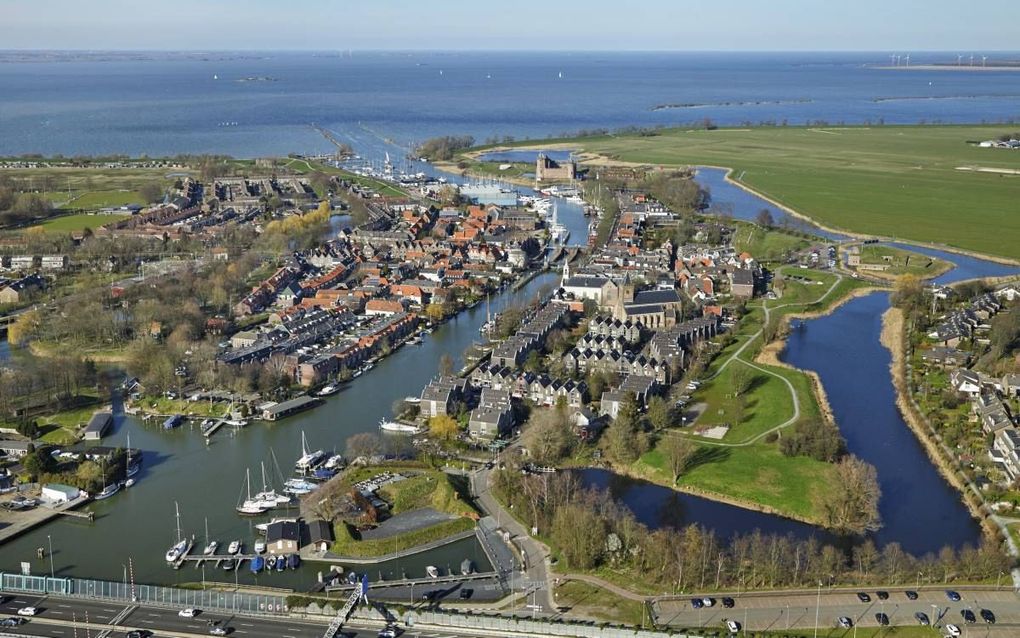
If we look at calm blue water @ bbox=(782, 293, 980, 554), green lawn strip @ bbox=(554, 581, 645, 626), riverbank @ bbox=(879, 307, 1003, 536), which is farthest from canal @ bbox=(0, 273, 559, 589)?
riverbank @ bbox=(879, 307, 1003, 536)

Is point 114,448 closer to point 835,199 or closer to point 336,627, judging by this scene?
point 336,627

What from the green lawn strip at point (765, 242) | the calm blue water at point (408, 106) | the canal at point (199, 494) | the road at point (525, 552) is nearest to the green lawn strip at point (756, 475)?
the road at point (525, 552)

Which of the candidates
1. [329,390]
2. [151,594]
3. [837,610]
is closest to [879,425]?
[837,610]

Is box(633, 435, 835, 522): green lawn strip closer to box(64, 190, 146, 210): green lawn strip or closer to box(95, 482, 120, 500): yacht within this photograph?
box(95, 482, 120, 500): yacht

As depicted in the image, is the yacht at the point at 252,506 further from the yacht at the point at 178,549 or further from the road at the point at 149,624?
the road at the point at 149,624

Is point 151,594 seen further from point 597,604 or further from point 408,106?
point 408,106

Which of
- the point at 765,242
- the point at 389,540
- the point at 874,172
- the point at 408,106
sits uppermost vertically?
the point at 408,106
